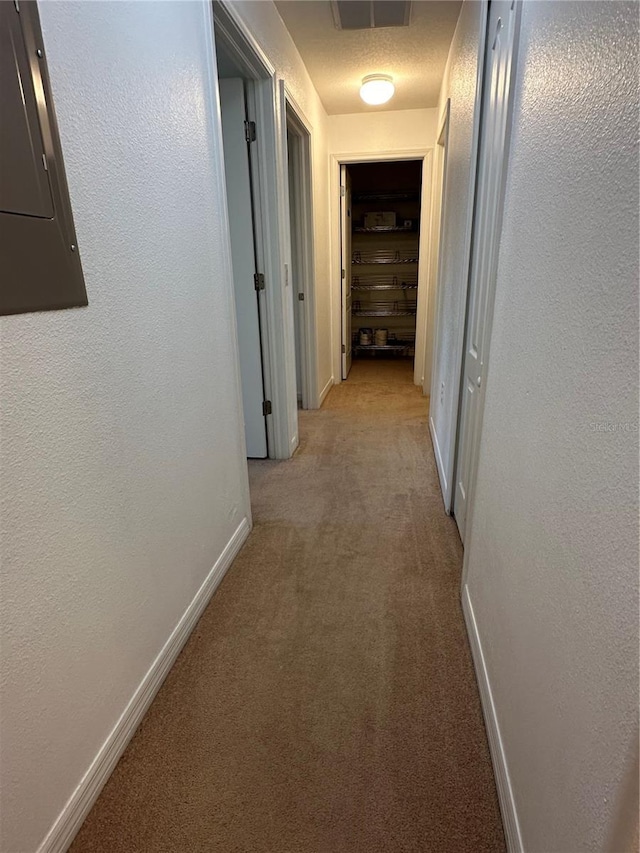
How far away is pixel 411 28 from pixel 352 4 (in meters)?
0.47

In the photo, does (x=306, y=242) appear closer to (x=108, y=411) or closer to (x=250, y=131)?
(x=250, y=131)

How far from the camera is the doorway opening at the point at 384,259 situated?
5.73 meters

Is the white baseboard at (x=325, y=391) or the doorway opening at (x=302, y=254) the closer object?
the doorway opening at (x=302, y=254)

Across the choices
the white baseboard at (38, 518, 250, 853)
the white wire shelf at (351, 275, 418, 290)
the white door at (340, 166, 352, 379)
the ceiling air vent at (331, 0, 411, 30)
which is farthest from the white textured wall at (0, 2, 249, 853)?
the white wire shelf at (351, 275, 418, 290)

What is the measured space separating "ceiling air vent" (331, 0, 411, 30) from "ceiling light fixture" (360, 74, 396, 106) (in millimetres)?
632

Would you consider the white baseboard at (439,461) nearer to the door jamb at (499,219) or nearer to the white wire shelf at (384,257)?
the door jamb at (499,219)

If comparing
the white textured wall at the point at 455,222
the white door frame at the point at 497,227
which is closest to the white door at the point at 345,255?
the white textured wall at the point at 455,222

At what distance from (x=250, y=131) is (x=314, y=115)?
1.39 m

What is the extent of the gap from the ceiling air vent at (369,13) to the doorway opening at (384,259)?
2.97m

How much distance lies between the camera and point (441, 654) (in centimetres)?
146

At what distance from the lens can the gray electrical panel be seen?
2.57 feet

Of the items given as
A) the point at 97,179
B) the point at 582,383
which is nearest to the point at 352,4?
the point at 97,179

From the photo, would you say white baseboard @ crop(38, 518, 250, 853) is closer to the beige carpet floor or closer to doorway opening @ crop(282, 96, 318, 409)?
the beige carpet floor

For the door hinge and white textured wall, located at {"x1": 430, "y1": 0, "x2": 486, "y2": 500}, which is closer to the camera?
white textured wall, located at {"x1": 430, "y1": 0, "x2": 486, "y2": 500}
